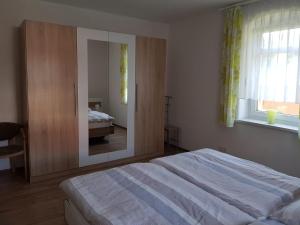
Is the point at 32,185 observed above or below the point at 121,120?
below

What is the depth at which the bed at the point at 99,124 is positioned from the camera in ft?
11.4

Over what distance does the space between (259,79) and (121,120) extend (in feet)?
6.44

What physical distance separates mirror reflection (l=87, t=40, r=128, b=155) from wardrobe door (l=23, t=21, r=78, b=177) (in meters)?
0.25

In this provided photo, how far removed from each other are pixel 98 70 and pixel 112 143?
1085 millimetres

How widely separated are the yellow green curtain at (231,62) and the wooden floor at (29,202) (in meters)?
2.33

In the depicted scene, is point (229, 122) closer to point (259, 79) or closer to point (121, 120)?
point (259, 79)

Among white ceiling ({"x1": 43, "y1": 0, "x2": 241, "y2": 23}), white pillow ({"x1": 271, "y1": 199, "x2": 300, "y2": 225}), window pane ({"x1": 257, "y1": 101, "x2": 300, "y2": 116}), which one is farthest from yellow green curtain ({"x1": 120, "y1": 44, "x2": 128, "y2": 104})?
white pillow ({"x1": 271, "y1": 199, "x2": 300, "y2": 225})

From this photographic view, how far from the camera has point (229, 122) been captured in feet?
11.1

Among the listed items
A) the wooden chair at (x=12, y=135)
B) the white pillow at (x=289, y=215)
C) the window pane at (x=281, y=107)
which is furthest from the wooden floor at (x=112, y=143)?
the white pillow at (x=289, y=215)

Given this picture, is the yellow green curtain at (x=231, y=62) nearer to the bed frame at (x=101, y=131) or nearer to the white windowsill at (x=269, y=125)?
the white windowsill at (x=269, y=125)

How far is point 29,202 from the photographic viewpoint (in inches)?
102

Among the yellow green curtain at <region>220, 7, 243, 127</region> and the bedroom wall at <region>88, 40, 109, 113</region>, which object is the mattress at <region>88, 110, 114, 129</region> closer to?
the bedroom wall at <region>88, 40, 109, 113</region>

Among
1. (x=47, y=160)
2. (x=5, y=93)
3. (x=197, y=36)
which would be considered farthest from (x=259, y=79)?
(x=5, y=93)

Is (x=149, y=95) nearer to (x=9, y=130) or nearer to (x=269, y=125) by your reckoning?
(x=269, y=125)
